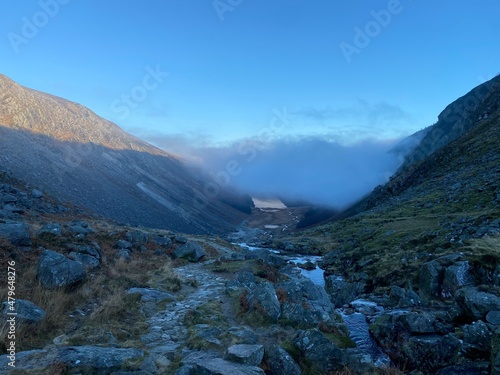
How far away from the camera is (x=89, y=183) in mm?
77000

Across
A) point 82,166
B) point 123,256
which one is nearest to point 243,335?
point 123,256

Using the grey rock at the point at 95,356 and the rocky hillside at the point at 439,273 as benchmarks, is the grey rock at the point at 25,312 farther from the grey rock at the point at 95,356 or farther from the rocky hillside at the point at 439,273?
the rocky hillside at the point at 439,273

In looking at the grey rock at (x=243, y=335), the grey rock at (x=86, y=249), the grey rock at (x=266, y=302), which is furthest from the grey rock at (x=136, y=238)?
the grey rock at (x=243, y=335)

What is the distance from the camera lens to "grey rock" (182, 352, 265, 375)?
830 centimetres

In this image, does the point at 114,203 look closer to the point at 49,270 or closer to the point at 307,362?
the point at 49,270

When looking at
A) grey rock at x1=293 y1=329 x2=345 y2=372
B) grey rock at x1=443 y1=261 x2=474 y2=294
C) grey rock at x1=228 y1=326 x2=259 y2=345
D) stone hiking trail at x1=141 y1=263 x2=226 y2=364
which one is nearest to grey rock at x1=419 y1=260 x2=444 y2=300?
grey rock at x1=443 y1=261 x2=474 y2=294

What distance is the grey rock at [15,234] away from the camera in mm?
16594

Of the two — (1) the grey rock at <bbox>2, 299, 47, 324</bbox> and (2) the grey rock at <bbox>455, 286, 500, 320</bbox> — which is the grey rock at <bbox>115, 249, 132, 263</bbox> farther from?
(2) the grey rock at <bbox>455, 286, 500, 320</bbox>

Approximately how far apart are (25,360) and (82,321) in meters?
4.11

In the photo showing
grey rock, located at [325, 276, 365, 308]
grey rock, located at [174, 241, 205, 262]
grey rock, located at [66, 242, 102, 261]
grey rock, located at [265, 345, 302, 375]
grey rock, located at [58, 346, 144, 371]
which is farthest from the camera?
grey rock, located at [174, 241, 205, 262]

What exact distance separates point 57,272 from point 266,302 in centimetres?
927

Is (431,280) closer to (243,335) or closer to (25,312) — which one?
(243,335)

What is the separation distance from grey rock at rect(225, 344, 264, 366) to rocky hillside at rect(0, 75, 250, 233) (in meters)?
61.2

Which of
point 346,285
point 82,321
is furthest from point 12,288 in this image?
point 346,285
